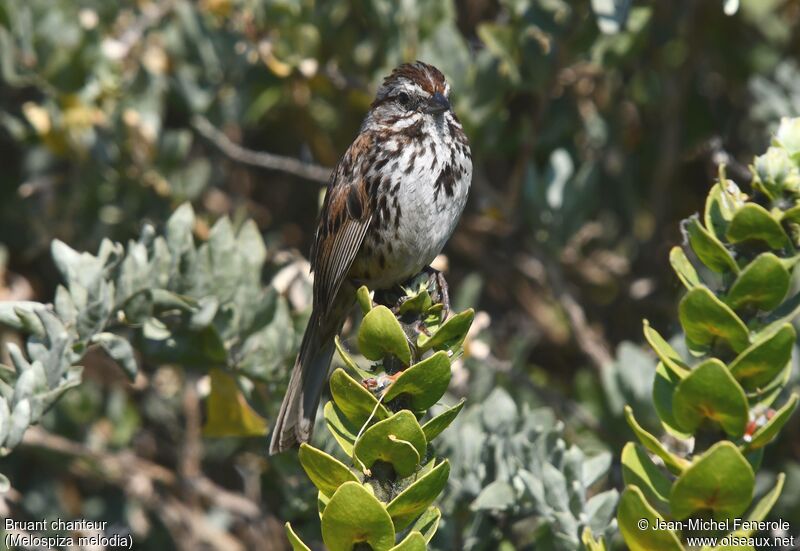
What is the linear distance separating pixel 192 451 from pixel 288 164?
1.08 meters

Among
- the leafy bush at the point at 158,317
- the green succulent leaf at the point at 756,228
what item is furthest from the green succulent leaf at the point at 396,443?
the leafy bush at the point at 158,317

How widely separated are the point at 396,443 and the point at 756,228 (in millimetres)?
730

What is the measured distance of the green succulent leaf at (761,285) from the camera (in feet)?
6.23

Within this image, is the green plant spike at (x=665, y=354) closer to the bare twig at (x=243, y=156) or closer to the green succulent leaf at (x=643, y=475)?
the green succulent leaf at (x=643, y=475)

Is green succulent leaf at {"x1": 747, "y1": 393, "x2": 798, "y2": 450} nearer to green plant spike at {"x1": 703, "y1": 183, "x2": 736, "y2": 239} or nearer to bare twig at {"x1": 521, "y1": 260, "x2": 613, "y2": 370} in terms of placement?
green plant spike at {"x1": 703, "y1": 183, "x2": 736, "y2": 239}

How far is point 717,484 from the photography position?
1825mm

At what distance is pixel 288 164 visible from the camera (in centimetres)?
398

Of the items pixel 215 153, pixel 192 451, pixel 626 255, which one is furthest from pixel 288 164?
pixel 626 255

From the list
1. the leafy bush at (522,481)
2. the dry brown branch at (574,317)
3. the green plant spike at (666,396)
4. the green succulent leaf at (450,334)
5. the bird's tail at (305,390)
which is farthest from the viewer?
the dry brown branch at (574,317)

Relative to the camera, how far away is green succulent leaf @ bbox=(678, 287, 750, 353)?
1.90 m

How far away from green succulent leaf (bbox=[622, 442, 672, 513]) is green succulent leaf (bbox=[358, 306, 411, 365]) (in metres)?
0.44

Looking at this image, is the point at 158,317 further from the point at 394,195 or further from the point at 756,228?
the point at 756,228

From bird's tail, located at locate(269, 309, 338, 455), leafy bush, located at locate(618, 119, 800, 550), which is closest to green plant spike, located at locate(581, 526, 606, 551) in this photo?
leafy bush, located at locate(618, 119, 800, 550)

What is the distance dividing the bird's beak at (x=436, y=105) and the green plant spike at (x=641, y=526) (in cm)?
171
